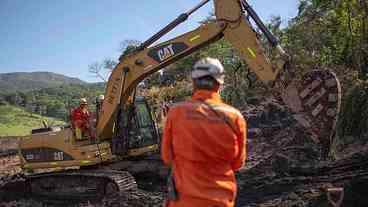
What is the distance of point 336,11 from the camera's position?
16.4m

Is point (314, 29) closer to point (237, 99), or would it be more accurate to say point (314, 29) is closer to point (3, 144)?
point (237, 99)

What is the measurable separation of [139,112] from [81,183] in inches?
67.4

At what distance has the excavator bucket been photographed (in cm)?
726

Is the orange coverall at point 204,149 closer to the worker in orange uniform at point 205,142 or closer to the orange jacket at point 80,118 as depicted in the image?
the worker in orange uniform at point 205,142

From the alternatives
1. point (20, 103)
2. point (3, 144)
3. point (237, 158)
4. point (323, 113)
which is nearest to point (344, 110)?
point (323, 113)

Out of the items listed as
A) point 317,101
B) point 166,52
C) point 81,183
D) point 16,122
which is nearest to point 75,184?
point 81,183

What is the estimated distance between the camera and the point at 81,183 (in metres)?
9.45

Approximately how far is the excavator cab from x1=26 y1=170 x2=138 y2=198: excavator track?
58 cm

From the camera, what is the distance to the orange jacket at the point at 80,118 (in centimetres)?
941

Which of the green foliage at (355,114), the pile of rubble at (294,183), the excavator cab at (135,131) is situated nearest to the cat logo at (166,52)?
the excavator cab at (135,131)

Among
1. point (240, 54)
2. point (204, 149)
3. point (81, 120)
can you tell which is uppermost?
point (240, 54)

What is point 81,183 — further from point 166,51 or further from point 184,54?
point 184,54

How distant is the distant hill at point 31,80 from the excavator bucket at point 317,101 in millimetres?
122710

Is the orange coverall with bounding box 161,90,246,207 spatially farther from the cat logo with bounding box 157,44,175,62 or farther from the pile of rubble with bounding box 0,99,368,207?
the cat logo with bounding box 157,44,175,62
